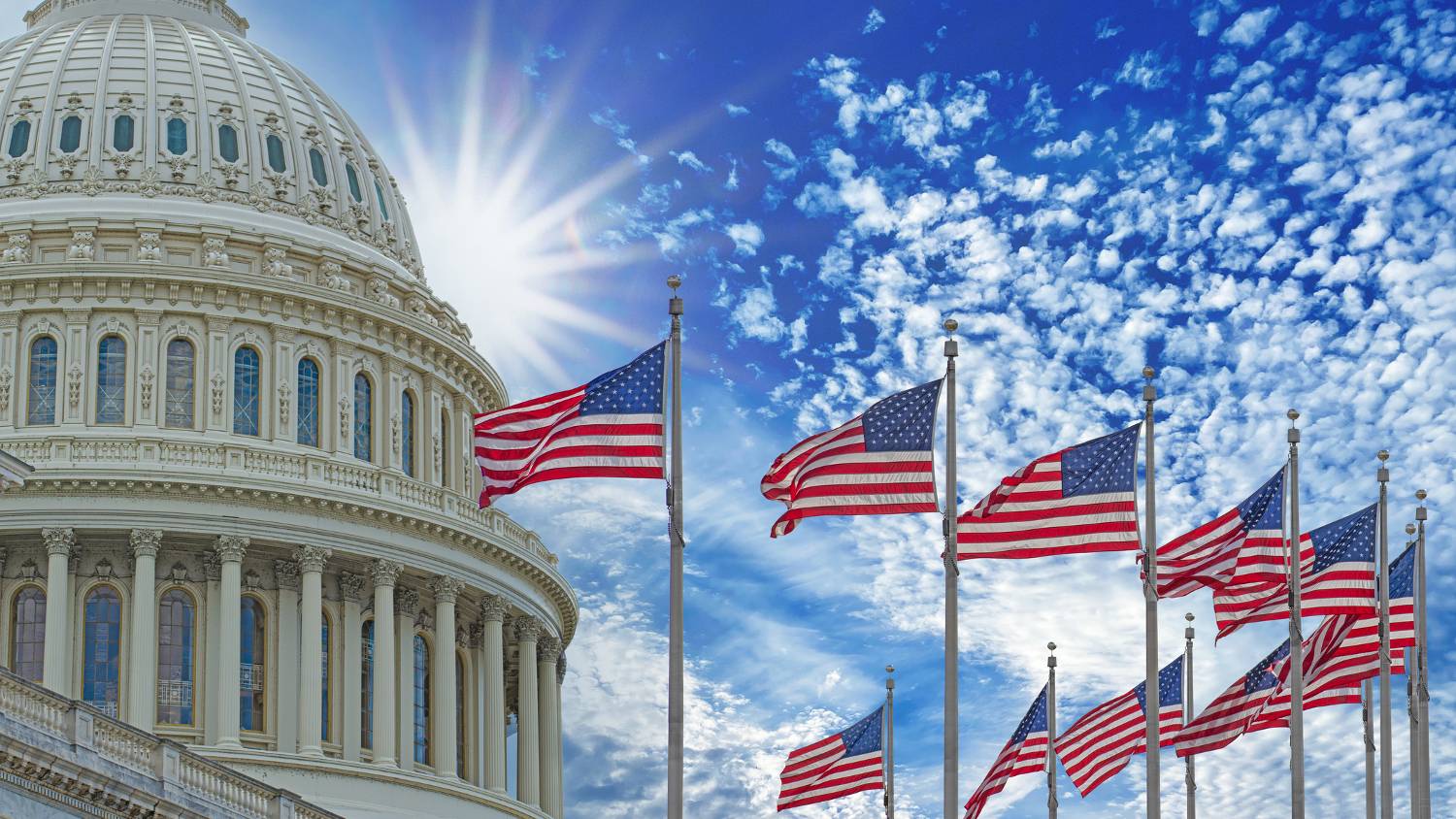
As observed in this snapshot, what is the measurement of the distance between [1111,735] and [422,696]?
26316 mm

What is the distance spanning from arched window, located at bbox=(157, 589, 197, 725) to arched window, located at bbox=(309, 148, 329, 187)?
15171mm

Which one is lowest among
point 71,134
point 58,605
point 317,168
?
point 58,605

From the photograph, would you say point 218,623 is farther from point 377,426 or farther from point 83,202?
point 83,202

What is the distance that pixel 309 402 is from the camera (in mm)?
69375

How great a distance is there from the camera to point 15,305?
221ft

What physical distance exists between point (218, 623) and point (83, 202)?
13597mm

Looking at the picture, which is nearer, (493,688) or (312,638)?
(312,638)

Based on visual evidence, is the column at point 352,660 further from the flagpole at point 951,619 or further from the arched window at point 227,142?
the flagpole at point 951,619

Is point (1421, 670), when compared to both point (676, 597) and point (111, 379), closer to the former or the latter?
point (676, 597)

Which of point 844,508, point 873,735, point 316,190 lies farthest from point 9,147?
point 844,508

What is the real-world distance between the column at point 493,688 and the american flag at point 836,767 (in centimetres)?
2047

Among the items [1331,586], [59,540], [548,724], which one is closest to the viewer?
[1331,586]

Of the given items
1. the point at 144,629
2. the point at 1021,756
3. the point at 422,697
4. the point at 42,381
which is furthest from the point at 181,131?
the point at 1021,756

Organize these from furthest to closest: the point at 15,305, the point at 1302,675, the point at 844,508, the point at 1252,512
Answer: the point at 15,305
the point at 1302,675
the point at 1252,512
the point at 844,508
